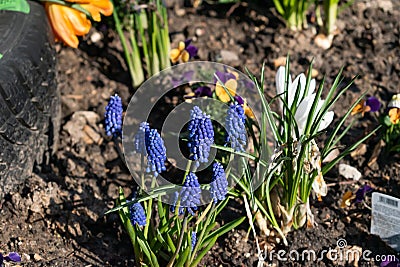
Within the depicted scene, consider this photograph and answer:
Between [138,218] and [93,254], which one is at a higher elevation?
[138,218]

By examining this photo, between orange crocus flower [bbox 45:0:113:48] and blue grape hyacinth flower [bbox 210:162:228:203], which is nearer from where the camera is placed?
blue grape hyacinth flower [bbox 210:162:228:203]

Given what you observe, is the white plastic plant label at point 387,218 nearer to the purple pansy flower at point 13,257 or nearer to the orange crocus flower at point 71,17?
the purple pansy flower at point 13,257

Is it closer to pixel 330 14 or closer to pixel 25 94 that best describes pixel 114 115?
pixel 25 94

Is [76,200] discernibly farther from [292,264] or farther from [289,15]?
[289,15]

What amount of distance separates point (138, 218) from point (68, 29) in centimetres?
120

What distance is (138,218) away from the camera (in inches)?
84.0

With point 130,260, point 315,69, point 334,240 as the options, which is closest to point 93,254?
point 130,260

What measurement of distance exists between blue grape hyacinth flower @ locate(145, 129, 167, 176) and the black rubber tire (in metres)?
0.71

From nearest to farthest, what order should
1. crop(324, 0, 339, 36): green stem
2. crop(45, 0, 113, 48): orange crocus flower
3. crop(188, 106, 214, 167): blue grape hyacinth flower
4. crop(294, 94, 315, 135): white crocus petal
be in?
crop(188, 106, 214, 167): blue grape hyacinth flower → crop(294, 94, 315, 135): white crocus petal → crop(45, 0, 113, 48): orange crocus flower → crop(324, 0, 339, 36): green stem

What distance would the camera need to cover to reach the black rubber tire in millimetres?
2521

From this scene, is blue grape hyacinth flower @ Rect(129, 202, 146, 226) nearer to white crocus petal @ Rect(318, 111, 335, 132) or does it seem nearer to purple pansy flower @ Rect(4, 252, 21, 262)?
purple pansy flower @ Rect(4, 252, 21, 262)

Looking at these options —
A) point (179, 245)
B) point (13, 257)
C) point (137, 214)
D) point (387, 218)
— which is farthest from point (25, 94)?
point (387, 218)

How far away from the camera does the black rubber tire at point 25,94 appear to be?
252 cm

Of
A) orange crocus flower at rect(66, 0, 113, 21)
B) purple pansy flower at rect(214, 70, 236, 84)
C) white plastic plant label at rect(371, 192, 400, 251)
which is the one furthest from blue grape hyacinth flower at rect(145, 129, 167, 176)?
orange crocus flower at rect(66, 0, 113, 21)
